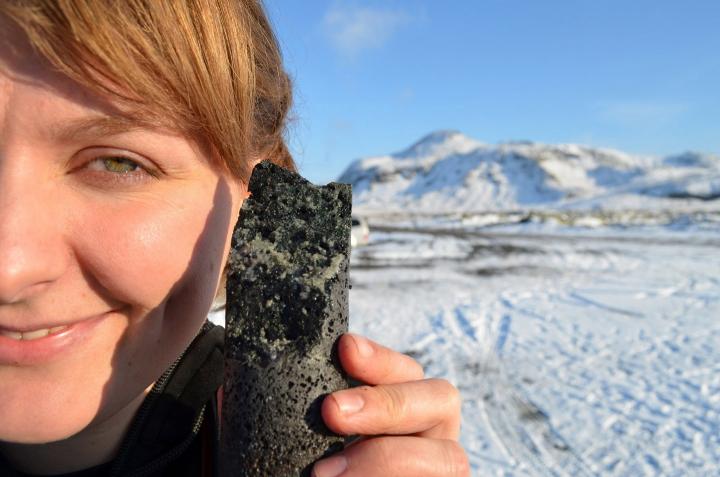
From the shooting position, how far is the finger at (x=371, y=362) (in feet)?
3.70

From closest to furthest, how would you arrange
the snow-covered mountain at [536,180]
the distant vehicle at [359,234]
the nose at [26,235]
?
the nose at [26,235] → the distant vehicle at [359,234] → the snow-covered mountain at [536,180]

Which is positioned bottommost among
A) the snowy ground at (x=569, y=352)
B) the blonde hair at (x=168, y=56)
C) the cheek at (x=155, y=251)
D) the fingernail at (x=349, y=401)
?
the snowy ground at (x=569, y=352)

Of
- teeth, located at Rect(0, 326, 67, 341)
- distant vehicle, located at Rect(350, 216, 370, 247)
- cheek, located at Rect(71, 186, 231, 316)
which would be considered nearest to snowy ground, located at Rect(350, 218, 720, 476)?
cheek, located at Rect(71, 186, 231, 316)

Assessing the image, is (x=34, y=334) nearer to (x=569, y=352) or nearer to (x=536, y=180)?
(x=569, y=352)

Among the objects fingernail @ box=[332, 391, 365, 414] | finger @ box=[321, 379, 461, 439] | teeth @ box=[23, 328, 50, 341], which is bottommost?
finger @ box=[321, 379, 461, 439]

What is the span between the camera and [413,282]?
1156cm

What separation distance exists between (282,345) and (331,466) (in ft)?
1.01

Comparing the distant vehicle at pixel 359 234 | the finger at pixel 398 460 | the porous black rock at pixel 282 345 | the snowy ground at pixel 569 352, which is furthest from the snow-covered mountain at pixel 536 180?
the porous black rock at pixel 282 345

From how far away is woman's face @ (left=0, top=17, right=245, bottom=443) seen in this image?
96 centimetres

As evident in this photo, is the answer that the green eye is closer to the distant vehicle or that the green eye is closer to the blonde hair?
the blonde hair

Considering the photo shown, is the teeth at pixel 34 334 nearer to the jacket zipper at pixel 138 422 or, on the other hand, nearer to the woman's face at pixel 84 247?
the woman's face at pixel 84 247

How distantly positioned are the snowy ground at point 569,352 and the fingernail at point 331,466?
3255mm

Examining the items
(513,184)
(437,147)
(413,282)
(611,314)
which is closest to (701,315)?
(611,314)

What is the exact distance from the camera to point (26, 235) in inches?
37.4
